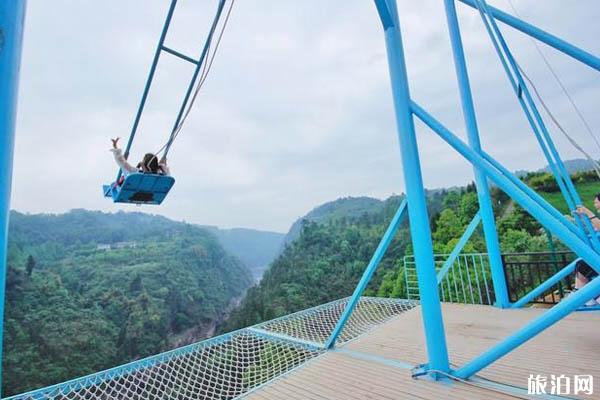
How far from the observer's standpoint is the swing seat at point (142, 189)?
317 centimetres

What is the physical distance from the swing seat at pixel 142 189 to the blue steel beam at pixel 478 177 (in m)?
3.56

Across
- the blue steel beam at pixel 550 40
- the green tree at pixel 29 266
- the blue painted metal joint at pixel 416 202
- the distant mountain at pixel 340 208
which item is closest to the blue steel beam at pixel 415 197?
the blue painted metal joint at pixel 416 202

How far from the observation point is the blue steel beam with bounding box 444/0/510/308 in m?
3.60

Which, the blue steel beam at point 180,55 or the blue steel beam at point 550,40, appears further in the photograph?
the blue steel beam at point 180,55

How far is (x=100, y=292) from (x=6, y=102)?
3627 centimetres

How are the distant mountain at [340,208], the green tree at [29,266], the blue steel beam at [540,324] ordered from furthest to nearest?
the distant mountain at [340,208]
the green tree at [29,266]
the blue steel beam at [540,324]

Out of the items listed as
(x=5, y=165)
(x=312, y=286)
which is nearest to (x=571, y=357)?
(x=5, y=165)

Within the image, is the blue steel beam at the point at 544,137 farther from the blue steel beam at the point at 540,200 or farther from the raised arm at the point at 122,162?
the raised arm at the point at 122,162

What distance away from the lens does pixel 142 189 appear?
130 inches

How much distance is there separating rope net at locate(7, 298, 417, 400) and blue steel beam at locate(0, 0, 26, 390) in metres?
1.99

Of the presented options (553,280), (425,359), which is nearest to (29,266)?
(425,359)

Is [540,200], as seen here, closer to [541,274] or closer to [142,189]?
[142,189]

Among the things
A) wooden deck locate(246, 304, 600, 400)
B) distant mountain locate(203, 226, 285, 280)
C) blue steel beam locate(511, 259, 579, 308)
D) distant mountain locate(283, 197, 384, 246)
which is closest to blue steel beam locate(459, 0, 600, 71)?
wooden deck locate(246, 304, 600, 400)

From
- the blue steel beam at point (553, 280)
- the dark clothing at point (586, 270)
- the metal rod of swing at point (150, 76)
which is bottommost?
the blue steel beam at point (553, 280)
